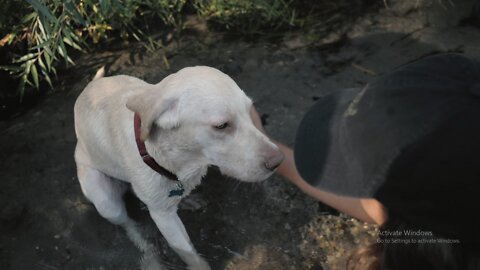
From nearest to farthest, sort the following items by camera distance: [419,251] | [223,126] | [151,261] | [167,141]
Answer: [419,251] < [223,126] < [167,141] < [151,261]

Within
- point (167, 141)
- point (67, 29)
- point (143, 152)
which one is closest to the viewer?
point (167, 141)

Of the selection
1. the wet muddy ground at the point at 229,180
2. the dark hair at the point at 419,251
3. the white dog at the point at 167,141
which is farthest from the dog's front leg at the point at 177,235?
the dark hair at the point at 419,251

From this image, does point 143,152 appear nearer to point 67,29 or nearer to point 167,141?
point 167,141

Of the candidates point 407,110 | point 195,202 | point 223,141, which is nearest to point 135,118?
point 223,141

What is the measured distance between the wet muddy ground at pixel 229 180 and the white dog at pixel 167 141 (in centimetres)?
26

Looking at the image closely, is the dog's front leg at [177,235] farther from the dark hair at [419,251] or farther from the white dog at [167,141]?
the dark hair at [419,251]

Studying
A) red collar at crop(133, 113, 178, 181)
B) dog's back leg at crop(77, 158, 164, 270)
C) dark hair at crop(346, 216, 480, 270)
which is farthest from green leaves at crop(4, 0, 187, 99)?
dark hair at crop(346, 216, 480, 270)

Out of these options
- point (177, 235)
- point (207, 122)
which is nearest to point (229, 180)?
point (177, 235)

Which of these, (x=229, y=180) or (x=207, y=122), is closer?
(x=207, y=122)

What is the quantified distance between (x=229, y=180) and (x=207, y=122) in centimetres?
115

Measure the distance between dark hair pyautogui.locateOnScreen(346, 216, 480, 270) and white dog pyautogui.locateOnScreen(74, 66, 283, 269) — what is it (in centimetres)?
51

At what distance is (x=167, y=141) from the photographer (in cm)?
193

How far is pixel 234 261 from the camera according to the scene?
2623 millimetres

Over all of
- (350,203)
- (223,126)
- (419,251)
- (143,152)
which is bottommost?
(350,203)
